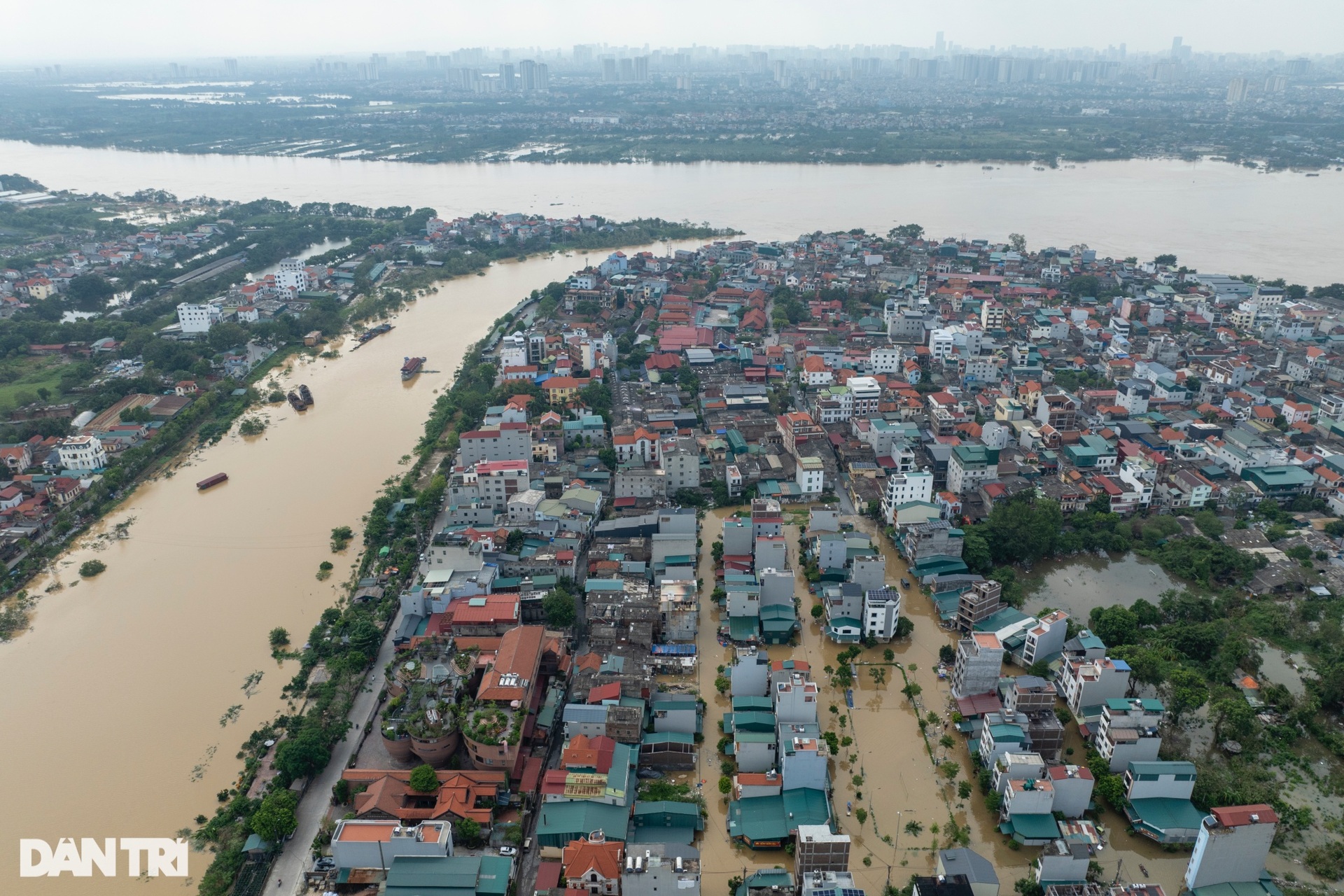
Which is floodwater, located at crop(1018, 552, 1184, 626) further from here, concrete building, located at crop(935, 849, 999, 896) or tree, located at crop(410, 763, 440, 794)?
tree, located at crop(410, 763, 440, 794)

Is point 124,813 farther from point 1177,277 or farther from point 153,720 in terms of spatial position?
point 1177,277

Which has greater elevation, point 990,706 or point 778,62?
point 778,62

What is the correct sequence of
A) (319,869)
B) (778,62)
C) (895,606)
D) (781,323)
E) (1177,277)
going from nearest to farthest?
1. (319,869)
2. (895,606)
3. (781,323)
4. (1177,277)
5. (778,62)

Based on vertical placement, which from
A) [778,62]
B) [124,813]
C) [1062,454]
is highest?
[778,62]

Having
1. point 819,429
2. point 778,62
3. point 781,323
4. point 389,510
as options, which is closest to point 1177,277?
point 781,323

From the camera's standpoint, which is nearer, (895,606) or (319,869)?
(319,869)

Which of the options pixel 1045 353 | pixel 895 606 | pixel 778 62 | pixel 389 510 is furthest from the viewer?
pixel 778 62

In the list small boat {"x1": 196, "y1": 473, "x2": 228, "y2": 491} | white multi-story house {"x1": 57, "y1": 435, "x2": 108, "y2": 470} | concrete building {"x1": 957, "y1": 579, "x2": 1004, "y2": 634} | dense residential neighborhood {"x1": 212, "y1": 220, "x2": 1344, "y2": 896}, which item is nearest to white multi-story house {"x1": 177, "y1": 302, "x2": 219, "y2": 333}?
white multi-story house {"x1": 57, "y1": 435, "x2": 108, "y2": 470}
